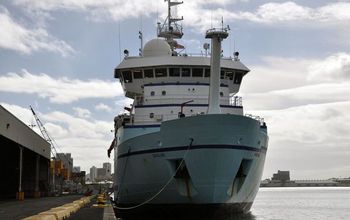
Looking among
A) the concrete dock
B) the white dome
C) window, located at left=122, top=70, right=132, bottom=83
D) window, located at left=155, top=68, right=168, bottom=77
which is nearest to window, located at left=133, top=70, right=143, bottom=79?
window, located at left=122, top=70, right=132, bottom=83

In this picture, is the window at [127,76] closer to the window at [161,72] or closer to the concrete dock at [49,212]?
the window at [161,72]

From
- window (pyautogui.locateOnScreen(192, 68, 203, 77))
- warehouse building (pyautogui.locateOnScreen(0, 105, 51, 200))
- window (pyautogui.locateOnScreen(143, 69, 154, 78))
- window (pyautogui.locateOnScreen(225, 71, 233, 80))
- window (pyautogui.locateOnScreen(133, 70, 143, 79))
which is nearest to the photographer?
window (pyautogui.locateOnScreen(192, 68, 203, 77))

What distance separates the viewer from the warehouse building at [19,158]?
1554 inches

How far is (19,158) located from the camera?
55.8m

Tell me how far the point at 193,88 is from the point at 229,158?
8.28 m

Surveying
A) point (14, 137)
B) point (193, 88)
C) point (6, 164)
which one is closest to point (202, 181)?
point (193, 88)

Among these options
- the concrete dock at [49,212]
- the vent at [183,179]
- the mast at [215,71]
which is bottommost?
the concrete dock at [49,212]

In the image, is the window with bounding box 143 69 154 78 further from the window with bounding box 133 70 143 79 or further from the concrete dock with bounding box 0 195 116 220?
the concrete dock with bounding box 0 195 116 220

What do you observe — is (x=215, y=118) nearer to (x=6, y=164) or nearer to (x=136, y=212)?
(x=136, y=212)

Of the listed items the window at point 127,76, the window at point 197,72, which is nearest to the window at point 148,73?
the window at point 127,76

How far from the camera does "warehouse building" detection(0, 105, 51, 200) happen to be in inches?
1554

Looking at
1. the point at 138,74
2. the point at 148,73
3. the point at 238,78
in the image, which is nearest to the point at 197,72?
the point at 148,73

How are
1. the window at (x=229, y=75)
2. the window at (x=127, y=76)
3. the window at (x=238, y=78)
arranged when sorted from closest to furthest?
the window at (x=229, y=75) → the window at (x=127, y=76) → the window at (x=238, y=78)

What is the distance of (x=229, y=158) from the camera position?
24219 millimetres
